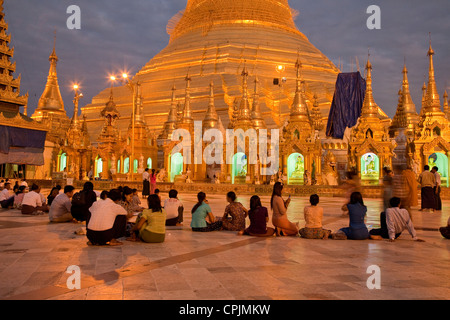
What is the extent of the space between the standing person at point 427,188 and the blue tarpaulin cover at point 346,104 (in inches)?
898

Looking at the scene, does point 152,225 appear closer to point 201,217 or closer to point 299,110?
point 201,217

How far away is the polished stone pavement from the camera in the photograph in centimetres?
445

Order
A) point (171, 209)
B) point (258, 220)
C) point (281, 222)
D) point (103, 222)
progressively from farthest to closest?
point (171, 209), point (281, 222), point (258, 220), point (103, 222)

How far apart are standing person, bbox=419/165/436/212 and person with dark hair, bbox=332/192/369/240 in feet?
22.3

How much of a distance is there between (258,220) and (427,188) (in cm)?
849

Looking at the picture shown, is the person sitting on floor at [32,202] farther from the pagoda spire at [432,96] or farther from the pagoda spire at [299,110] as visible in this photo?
the pagoda spire at [432,96]

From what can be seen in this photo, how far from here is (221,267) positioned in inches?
225

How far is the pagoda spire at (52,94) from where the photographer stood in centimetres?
5009

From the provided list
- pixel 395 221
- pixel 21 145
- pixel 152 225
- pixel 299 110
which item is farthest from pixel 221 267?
pixel 21 145

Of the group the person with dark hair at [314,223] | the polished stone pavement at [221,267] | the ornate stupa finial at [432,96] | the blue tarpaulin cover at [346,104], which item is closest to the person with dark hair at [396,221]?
the polished stone pavement at [221,267]

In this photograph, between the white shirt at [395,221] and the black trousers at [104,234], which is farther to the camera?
the white shirt at [395,221]
